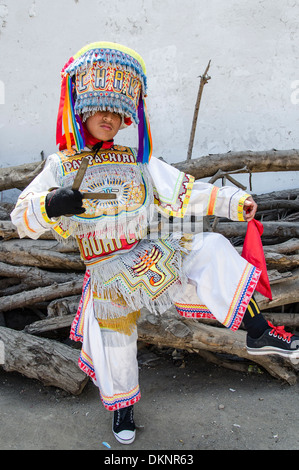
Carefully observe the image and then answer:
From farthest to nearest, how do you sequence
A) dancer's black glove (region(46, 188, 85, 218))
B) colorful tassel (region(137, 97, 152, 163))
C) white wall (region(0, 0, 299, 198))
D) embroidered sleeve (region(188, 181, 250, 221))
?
white wall (region(0, 0, 299, 198)) < colorful tassel (region(137, 97, 152, 163)) < embroidered sleeve (region(188, 181, 250, 221)) < dancer's black glove (region(46, 188, 85, 218))

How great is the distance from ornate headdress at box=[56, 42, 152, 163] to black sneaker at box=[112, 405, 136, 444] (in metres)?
1.41

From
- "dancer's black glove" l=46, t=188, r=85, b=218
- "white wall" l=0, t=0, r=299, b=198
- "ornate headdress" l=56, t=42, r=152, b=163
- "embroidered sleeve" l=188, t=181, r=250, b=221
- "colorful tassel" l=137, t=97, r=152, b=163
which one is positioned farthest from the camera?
"white wall" l=0, t=0, r=299, b=198

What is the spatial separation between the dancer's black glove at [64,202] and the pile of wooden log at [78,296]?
1261mm

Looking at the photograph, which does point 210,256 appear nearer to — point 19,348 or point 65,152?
point 65,152

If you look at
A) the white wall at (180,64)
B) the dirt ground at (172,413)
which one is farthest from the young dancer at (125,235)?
the white wall at (180,64)

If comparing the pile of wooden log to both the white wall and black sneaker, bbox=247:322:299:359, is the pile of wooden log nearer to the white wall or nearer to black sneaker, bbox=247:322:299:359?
the white wall

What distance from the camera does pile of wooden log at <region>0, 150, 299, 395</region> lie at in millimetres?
2877

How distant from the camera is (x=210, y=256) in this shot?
217cm

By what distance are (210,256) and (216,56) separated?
260cm

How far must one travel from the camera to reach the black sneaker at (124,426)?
2330 millimetres

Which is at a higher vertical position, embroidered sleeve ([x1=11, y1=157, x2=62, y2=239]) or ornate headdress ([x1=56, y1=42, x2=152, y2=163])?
ornate headdress ([x1=56, y1=42, x2=152, y2=163])

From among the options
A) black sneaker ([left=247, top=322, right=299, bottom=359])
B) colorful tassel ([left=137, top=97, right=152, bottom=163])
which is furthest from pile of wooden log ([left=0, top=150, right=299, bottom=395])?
colorful tassel ([left=137, top=97, right=152, bottom=163])

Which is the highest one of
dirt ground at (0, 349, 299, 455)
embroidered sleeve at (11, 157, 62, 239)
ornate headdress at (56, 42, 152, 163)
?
ornate headdress at (56, 42, 152, 163)

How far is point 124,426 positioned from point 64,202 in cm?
129
